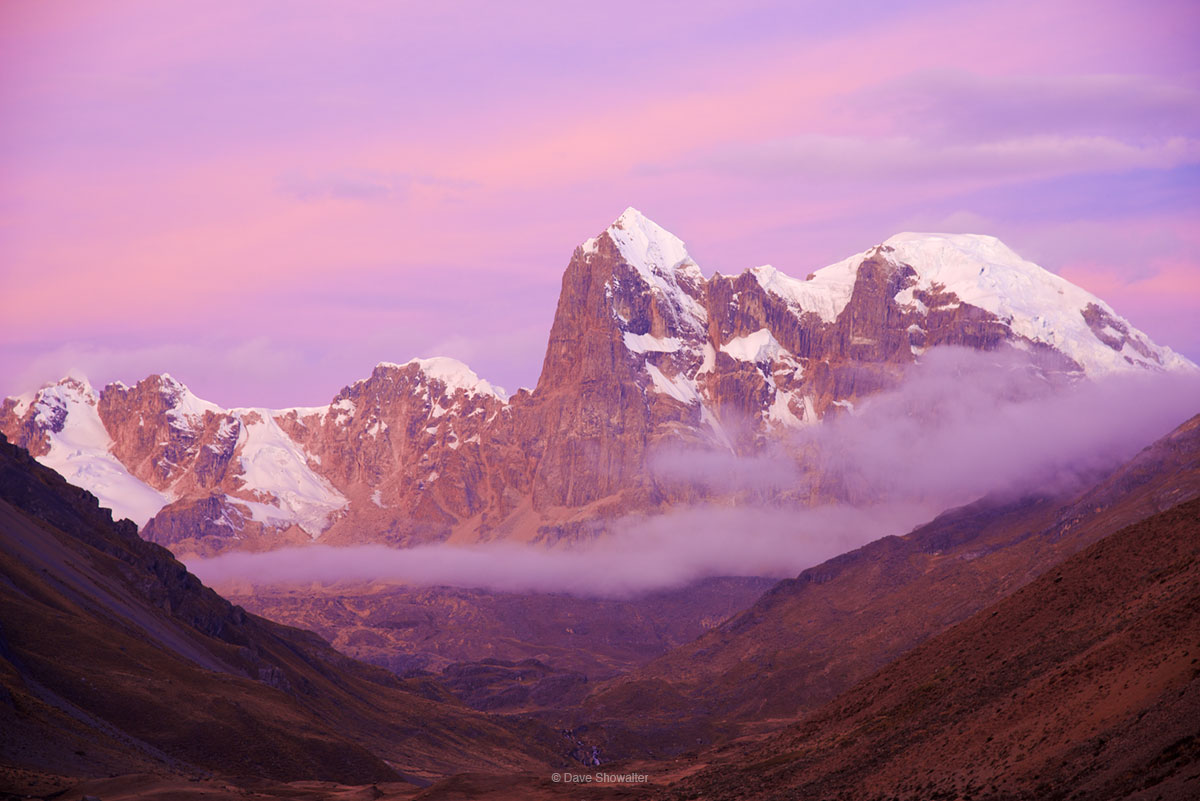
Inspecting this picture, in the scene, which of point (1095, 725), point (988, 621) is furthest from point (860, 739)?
point (1095, 725)

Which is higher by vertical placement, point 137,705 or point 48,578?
point 48,578

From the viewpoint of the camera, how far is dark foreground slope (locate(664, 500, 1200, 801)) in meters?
78.2

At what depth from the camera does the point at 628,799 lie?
12444cm

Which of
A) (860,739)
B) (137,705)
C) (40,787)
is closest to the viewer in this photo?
(40,787)

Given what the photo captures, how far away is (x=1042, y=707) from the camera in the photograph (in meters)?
93.0

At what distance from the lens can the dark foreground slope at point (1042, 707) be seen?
78.2 metres

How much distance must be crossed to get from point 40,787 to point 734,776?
59579mm

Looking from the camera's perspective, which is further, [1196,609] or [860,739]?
[860,739]

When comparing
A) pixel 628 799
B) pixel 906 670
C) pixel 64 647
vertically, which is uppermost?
pixel 64 647

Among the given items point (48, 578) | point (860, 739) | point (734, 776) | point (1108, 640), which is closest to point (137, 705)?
point (48, 578)

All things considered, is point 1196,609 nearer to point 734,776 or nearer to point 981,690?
point 981,690

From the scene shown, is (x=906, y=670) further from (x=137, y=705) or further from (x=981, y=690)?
(x=137, y=705)

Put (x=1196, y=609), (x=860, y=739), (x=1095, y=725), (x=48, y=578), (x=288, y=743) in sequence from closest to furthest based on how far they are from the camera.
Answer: (x=1095, y=725)
(x=1196, y=609)
(x=860, y=739)
(x=288, y=743)
(x=48, y=578)

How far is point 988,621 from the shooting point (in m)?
127
